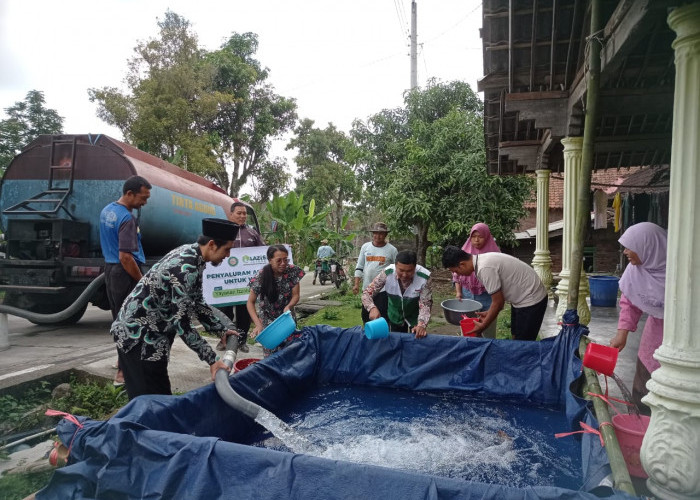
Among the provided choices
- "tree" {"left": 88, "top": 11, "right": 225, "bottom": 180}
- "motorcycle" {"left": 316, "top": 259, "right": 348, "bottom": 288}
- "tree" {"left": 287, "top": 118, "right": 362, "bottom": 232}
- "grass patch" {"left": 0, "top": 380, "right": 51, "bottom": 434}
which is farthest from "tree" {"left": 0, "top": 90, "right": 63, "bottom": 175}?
"grass patch" {"left": 0, "top": 380, "right": 51, "bottom": 434}

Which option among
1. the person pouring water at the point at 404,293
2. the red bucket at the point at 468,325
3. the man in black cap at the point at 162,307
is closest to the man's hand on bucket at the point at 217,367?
the man in black cap at the point at 162,307

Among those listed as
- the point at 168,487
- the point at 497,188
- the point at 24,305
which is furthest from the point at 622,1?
the point at 497,188

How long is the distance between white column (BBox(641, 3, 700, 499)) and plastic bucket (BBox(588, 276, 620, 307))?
667cm

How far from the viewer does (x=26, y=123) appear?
59.2 ft

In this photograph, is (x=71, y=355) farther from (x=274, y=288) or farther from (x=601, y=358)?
(x=601, y=358)

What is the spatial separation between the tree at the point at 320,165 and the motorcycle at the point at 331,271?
7.56 m

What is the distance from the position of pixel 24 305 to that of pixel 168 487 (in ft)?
19.4

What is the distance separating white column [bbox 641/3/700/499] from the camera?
5.84ft

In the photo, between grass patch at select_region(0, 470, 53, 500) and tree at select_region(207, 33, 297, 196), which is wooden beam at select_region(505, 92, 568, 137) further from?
tree at select_region(207, 33, 297, 196)

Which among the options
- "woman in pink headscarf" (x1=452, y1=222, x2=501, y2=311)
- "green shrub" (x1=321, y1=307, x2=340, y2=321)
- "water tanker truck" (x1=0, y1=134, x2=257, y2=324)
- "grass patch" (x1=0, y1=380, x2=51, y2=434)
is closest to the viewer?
"grass patch" (x1=0, y1=380, x2=51, y2=434)

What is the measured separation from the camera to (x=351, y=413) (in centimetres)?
386

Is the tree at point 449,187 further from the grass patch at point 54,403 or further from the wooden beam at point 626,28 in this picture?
the grass patch at point 54,403

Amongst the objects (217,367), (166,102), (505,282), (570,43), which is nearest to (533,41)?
(570,43)

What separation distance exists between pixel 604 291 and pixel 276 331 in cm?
662
